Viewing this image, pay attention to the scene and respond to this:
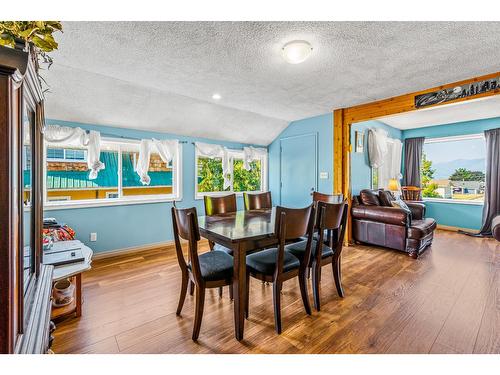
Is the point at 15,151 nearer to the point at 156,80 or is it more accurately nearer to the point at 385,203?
the point at 156,80

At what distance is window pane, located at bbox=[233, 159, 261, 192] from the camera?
519cm

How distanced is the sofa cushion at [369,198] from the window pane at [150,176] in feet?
10.9

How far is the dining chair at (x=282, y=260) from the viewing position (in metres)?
1.72

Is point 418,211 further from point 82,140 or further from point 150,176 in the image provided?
point 82,140

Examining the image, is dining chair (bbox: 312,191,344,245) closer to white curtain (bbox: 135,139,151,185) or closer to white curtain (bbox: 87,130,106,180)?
white curtain (bbox: 135,139,151,185)

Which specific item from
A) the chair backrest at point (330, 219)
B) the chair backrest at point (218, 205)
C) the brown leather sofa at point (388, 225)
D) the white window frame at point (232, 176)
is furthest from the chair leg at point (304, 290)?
the white window frame at point (232, 176)

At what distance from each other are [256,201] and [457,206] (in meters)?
4.69

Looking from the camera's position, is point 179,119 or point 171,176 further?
point 171,176

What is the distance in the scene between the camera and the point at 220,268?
1.81m

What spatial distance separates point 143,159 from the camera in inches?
151

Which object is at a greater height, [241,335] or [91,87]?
[91,87]

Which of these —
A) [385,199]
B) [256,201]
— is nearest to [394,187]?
[385,199]

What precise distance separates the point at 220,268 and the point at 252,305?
625 millimetres
